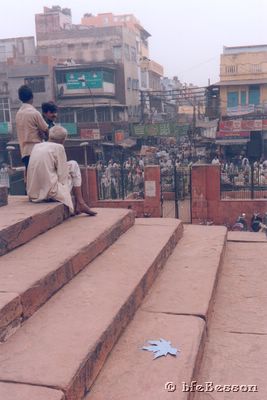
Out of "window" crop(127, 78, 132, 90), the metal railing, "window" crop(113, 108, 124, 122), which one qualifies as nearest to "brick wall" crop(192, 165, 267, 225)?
the metal railing

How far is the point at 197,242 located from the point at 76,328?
2.58 meters

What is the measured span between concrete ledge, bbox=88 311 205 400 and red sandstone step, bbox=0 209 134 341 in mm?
555

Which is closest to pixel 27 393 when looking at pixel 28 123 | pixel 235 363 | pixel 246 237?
pixel 235 363

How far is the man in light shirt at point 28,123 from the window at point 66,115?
26.1 m

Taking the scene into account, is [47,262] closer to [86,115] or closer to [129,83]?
[86,115]

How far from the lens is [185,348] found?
2.49 m

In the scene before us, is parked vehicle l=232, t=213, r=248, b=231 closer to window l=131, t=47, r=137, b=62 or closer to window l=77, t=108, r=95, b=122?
window l=77, t=108, r=95, b=122

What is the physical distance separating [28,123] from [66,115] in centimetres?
2661

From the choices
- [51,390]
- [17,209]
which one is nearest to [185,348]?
[51,390]

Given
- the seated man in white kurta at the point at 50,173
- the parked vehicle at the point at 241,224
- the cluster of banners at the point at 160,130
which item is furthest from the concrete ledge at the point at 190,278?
the cluster of banners at the point at 160,130

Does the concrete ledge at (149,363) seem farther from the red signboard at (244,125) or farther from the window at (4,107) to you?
the window at (4,107)

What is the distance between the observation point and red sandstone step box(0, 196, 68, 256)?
10.5 feet

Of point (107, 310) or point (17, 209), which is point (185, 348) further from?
point (17, 209)

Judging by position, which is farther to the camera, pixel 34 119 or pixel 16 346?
pixel 34 119
